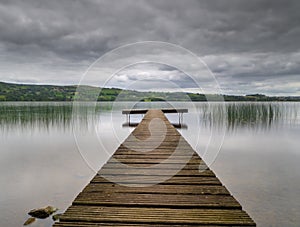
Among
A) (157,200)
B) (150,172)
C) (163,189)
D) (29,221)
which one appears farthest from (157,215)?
(29,221)

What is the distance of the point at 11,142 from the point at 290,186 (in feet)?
45.3

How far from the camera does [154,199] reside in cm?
281

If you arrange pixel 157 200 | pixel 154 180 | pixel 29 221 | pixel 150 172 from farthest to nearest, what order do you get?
pixel 29 221, pixel 150 172, pixel 154 180, pixel 157 200

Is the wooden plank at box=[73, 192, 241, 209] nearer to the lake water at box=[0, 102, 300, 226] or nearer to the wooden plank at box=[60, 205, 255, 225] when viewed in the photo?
the wooden plank at box=[60, 205, 255, 225]

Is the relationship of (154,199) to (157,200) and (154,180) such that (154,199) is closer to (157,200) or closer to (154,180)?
(157,200)

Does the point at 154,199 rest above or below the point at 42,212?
→ above

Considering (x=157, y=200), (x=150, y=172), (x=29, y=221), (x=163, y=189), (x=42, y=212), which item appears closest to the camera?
(x=157, y=200)

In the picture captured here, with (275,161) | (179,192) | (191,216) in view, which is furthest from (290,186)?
(191,216)

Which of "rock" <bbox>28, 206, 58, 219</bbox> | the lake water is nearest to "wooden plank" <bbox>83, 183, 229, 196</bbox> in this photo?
the lake water

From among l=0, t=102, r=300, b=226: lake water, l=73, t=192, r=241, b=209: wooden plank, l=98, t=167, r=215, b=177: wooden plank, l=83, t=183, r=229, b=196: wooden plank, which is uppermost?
l=73, t=192, r=241, b=209: wooden plank

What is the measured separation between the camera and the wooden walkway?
2.28 meters

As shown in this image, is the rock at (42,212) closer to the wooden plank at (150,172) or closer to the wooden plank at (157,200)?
the wooden plank at (150,172)

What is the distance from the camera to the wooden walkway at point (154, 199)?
7.49ft

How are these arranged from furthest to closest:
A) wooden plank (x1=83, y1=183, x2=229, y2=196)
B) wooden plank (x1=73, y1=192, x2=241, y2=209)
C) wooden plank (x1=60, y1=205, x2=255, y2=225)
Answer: wooden plank (x1=83, y1=183, x2=229, y2=196), wooden plank (x1=73, y1=192, x2=241, y2=209), wooden plank (x1=60, y1=205, x2=255, y2=225)
